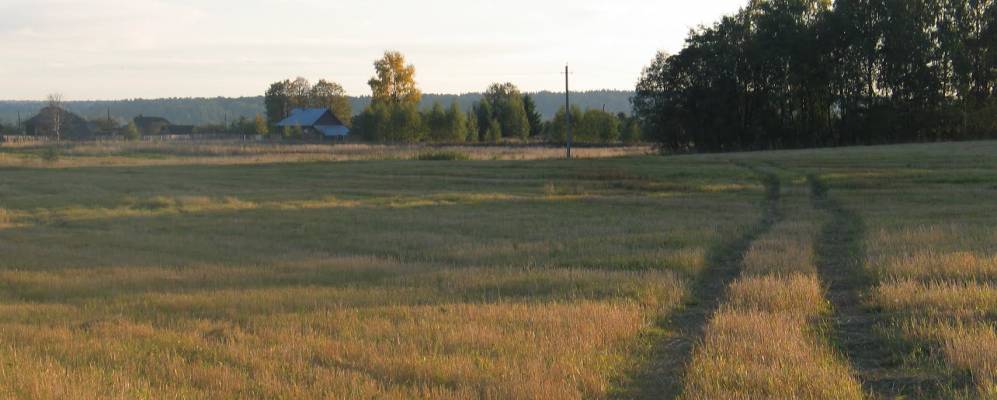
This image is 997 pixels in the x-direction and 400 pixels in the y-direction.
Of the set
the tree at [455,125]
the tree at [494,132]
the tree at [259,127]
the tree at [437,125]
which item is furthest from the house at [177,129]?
the tree at [494,132]

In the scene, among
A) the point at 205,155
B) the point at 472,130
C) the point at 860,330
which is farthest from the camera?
the point at 472,130

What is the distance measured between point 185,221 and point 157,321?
51.1ft

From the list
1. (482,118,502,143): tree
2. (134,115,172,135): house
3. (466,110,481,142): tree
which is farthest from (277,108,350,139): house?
(134,115,172,135): house

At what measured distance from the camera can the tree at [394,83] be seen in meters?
128

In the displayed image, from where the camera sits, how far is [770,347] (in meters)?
9.51

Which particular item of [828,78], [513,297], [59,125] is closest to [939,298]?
[513,297]

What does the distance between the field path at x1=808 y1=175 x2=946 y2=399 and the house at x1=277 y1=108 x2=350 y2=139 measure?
4697 inches

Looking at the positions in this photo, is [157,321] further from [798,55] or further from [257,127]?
[257,127]

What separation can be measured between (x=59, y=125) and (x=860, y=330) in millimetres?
143448

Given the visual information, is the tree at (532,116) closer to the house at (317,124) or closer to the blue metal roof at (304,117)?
the house at (317,124)

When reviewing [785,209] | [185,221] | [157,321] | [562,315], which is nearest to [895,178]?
[785,209]

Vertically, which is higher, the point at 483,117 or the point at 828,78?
the point at 828,78

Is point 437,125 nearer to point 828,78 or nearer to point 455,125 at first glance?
point 455,125

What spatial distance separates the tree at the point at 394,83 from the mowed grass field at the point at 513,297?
3797 inches
